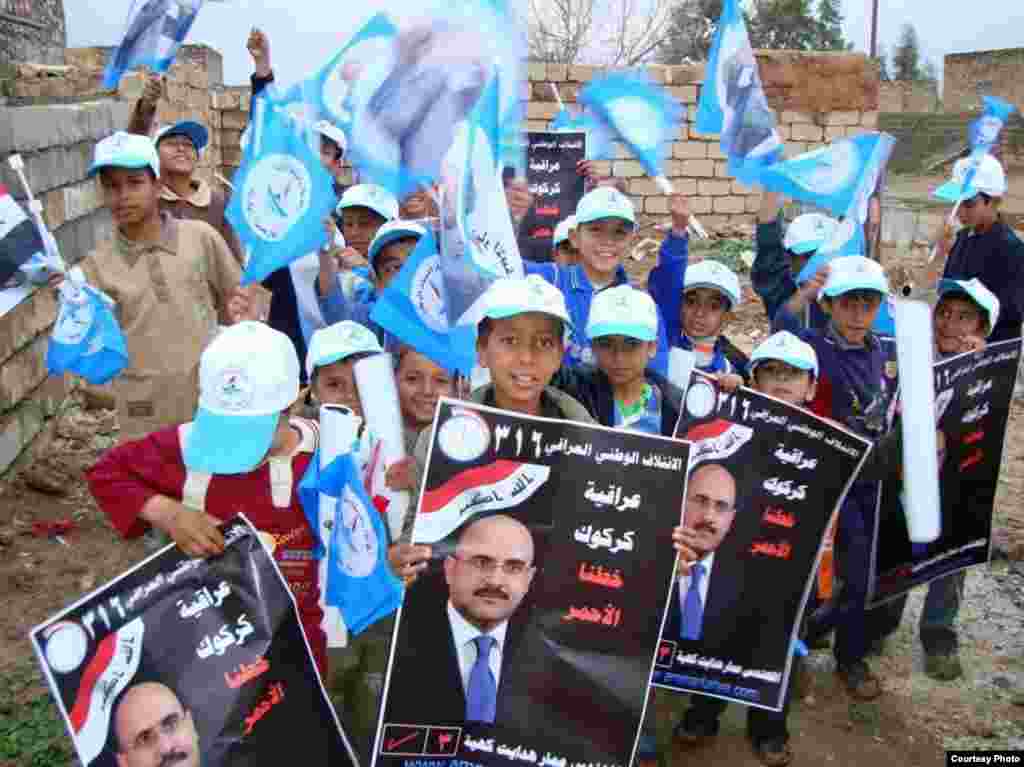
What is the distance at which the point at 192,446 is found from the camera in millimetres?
2732

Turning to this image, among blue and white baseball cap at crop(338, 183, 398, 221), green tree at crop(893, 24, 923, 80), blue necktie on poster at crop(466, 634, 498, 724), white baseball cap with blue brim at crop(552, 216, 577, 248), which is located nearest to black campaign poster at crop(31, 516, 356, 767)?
blue necktie on poster at crop(466, 634, 498, 724)

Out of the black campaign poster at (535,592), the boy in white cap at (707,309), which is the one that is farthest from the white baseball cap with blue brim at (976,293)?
the black campaign poster at (535,592)

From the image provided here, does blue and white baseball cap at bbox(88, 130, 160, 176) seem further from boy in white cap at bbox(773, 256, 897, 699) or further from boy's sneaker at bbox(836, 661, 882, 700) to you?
boy's sneaker at bbox(836, 661, 882, 700)

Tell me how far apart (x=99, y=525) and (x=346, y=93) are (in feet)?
10.00

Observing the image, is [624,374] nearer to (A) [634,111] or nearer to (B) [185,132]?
(A) [634,111]

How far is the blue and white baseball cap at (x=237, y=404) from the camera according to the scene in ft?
8.86

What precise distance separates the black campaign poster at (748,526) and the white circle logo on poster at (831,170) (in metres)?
1.70

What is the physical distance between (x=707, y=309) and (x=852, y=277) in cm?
59

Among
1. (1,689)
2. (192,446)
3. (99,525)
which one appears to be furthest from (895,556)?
(99,525)

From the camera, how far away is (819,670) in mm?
4465

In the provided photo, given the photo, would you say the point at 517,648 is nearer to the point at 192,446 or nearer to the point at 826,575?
the point at 192,446

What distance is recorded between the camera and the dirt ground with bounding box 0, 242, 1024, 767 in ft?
12.8

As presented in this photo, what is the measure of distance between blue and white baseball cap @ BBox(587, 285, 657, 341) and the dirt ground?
154 cm

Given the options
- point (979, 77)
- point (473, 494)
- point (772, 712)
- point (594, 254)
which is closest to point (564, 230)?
point (594, 254)
